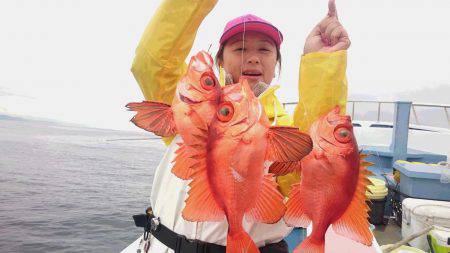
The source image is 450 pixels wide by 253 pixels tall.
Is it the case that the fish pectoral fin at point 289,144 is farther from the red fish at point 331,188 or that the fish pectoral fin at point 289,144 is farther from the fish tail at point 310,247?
the fish tail at point 310,247

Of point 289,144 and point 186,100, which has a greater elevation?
point 186,100

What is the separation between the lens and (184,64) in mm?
2166

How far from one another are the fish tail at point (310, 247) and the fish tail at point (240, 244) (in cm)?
27

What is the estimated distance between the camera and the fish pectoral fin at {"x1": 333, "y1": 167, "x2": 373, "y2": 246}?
153 centimetres

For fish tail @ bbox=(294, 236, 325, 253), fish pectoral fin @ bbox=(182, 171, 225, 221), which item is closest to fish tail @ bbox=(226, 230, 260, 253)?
fish pectoral fin @ bbox=(182, 171, 225, 221)

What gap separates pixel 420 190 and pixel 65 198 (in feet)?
73.1

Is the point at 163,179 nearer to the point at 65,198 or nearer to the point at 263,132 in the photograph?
the point at 263,132

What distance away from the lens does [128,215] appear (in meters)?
18.8

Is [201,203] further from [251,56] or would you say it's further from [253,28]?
[253,28]

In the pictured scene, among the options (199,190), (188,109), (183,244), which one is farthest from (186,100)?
(183,244)

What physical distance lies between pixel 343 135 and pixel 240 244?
27.1 inches

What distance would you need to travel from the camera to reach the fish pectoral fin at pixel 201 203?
4.51ft

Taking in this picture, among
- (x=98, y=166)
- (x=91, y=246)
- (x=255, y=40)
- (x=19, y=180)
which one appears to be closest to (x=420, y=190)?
(x=255, y=40)

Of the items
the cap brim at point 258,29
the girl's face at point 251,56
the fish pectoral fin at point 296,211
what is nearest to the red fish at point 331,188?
the fish pectoral fin at point 296,211
